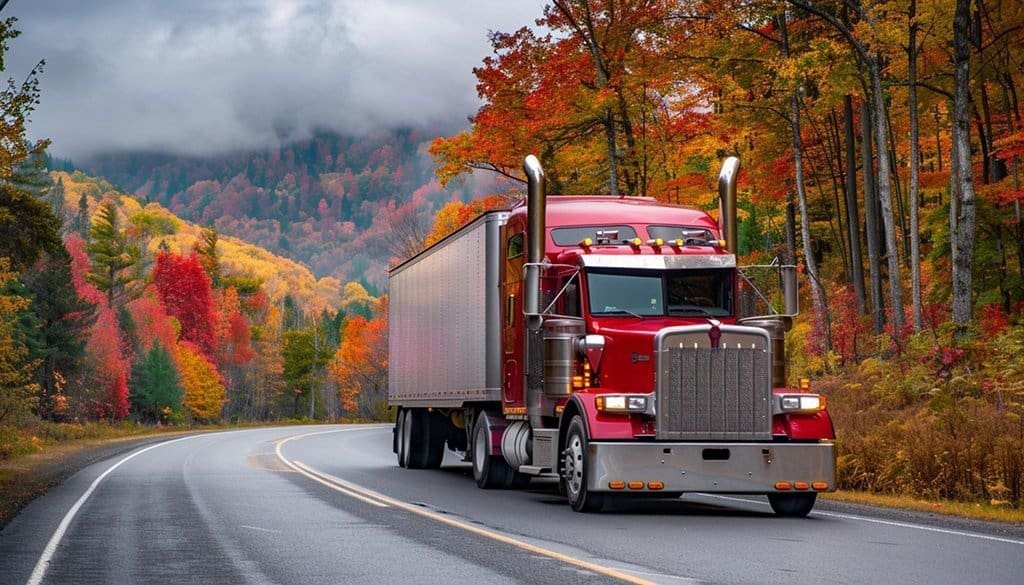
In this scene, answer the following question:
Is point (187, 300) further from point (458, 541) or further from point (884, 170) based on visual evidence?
point (458, 541)

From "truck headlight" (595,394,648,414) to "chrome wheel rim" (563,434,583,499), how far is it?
63 cm

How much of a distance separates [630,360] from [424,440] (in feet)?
38.0

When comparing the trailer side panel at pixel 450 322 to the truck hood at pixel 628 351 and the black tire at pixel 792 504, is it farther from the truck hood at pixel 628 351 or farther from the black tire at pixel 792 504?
the black tire at pixel 792 504

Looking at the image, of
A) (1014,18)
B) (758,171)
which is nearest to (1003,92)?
(1014,18)

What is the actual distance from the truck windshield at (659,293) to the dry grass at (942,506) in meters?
3.45

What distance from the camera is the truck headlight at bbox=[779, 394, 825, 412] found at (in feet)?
52.2

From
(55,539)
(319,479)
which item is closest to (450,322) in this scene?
(319,479)

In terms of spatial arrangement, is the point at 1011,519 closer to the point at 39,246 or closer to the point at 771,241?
the point at 39,246

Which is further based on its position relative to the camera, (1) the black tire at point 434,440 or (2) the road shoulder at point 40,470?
(1) the black tire at point 434,440

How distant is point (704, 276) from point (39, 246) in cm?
2477

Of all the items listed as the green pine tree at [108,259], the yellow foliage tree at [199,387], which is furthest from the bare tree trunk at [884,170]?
the green pine tree at [108,259]

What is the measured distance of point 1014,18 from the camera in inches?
1275

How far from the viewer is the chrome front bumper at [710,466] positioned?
15.4 meters

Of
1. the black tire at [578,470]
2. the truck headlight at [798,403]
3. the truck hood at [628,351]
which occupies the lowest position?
the black tire at [578,470]
